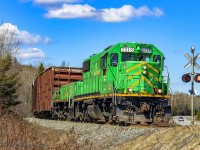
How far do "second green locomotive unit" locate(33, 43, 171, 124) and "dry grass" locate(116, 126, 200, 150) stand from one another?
252 inches

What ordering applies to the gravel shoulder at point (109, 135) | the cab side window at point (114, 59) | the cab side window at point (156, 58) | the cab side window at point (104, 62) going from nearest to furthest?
1. the gravel shoulder at point (109, 135)
2. the cab side window at point (114, 59)
3. the cab side window at point (156, 58)
4. the cab side window at point (104, 62)

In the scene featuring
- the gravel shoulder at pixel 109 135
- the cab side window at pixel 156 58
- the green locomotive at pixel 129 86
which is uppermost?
the cab side window at pixel 156 58

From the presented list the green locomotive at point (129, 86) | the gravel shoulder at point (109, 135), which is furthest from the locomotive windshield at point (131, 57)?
the gravel shoulder at point (109, 135)

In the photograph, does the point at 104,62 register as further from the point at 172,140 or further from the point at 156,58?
the point at 172,140

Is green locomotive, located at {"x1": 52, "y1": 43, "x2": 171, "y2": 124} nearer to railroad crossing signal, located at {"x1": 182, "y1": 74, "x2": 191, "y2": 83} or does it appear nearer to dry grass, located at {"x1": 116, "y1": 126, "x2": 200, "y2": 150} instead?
railroad crossing signal, located at {"x1": 182, "y1": 74, "x2": 191, "y2": 83}

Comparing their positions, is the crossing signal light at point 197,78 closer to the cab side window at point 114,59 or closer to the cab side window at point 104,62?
the cab side window at point 114,59

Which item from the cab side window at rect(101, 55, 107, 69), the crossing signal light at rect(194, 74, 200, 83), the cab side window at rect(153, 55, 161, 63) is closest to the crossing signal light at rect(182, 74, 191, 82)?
the crossing signal light at rect(194, 74, 200, 83)

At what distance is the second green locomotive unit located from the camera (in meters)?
17.8

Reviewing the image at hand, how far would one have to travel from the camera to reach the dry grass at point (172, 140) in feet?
29.7

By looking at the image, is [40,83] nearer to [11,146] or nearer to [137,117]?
[137,117]

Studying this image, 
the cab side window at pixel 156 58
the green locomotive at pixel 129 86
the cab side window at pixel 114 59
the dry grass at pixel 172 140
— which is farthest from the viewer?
the cab side window at pixel 156 58

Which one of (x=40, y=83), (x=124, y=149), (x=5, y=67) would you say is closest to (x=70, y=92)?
(x=40, y=83)

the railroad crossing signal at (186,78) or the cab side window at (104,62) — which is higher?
the cab side window at (104,62)

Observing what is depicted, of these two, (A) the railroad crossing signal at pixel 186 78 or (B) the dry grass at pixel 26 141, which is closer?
(B) the dry grass at pixel 26 141
